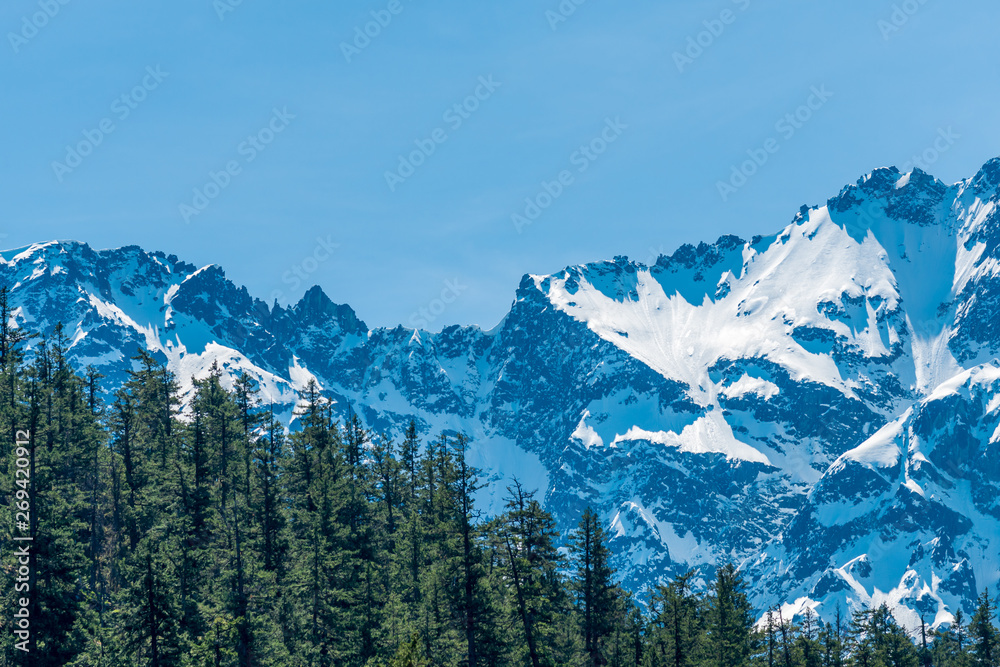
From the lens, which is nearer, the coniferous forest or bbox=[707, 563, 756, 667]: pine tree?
the coniferous forest

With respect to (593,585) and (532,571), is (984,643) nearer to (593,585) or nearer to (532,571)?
(593,585)

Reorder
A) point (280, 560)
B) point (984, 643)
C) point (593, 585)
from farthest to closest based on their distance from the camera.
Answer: point (984, 643) < point (593, 585) < point (280, 560)

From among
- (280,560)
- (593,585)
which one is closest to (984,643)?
(593,585)

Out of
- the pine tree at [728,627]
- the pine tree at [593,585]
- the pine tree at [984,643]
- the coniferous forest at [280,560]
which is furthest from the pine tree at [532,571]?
the pine tree at [984,643]

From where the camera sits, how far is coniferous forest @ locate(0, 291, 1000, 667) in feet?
148

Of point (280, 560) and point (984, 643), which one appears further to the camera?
point (984, 643)

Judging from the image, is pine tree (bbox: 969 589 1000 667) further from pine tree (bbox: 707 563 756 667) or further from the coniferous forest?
pine tree (bbox: 707 563 756 667)

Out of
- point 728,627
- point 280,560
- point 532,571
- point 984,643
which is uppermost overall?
point 280,560

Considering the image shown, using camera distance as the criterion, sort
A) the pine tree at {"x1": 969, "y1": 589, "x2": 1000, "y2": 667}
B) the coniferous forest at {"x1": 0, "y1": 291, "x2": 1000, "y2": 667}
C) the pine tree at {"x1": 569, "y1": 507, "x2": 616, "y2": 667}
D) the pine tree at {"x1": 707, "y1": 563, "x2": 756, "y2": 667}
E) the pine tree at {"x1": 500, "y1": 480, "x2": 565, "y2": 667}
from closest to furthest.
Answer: the coniferous forest at {"x1": 0, "y1": 291, "x2": 1000, "y2": 667} → the pine tree at {"x1": 500, "y1": 480, "x2": 565, "y2": 667} → the pine tree at {"x1": 569, "y1": 507, "x2": 616, "y2": 667} → the pine tree at {"x1": 707, "y1": 563, "x2": 756, "y2": 667} → the pine tree at {"x1": 969, "y1": 589, "x2": 1000, "y2": 667}

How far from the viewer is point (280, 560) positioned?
58094mm

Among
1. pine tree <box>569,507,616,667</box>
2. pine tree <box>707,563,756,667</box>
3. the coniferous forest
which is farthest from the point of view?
pine tree <box>707,563,756,667</box>

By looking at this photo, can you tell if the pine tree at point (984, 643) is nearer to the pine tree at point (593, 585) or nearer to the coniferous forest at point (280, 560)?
the coniferous forest at point (280, 560)

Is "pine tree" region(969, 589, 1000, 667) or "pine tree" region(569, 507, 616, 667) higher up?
"pine tree" region(569, 507, 616, 667)

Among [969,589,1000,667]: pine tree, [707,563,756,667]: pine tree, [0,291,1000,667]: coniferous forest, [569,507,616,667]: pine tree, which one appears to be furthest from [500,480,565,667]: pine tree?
[969,589,1000,667]: pine tree
